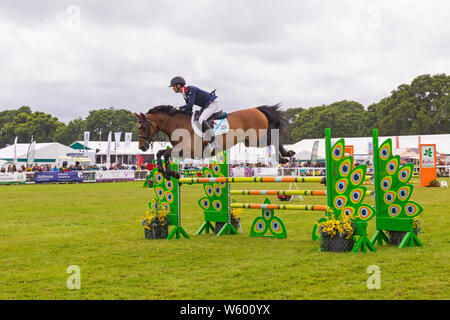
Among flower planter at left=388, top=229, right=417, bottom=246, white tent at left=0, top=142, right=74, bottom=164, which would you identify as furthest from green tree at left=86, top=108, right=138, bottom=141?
flower planter at left=388, top=229, right=417, bottom=246

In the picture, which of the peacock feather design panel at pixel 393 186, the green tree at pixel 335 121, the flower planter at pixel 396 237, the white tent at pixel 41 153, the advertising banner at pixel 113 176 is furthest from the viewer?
the green tree at pixel 335 121

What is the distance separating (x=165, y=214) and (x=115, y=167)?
94.3 feet

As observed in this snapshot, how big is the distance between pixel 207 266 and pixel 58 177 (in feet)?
86.4

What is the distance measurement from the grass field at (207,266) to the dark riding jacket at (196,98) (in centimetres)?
228

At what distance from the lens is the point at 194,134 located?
7418 mm

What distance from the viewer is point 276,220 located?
809 centimetres

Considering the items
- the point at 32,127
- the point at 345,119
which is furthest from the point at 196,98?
the point at 32,127

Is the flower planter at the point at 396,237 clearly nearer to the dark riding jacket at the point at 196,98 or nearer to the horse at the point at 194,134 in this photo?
the horse at the point at 194,134

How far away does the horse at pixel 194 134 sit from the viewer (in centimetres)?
738

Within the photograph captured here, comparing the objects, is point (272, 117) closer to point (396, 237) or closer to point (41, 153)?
point (396, 237)

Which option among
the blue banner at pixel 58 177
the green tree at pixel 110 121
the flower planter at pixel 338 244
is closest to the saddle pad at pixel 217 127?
the flower planter at pixel 338 244

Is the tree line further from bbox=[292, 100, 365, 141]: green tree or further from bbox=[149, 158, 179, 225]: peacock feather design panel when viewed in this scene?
bbox=[149, 158, 179, 225]: peacock feather design panel

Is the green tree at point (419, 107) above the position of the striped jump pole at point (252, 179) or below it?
above
